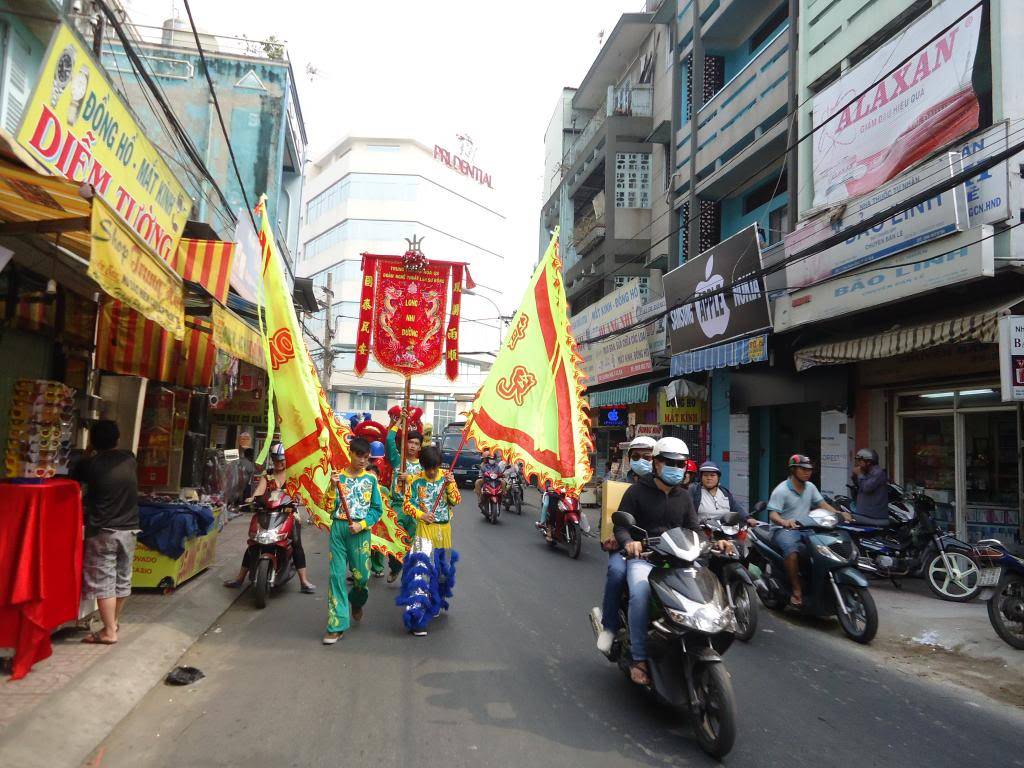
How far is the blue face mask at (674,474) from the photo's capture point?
4.54m

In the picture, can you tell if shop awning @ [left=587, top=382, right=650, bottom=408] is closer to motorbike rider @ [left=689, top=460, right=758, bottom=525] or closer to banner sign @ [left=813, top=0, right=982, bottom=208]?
banner sign @ [left=813, top=0, right=982, bottom=208]

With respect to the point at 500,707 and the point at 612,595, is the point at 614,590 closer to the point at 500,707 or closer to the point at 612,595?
the point at 612,595

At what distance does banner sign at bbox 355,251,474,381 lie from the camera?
29.3ft

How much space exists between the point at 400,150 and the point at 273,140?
41015 mm

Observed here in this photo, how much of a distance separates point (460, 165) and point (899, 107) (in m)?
52.4

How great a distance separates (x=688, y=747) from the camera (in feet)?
12.3

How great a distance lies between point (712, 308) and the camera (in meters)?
14.8

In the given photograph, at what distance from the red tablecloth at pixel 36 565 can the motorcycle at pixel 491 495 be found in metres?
10.6

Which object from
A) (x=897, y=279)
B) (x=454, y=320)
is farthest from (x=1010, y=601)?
(x=454, y=320)

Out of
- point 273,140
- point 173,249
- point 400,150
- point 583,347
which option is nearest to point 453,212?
point 400,150

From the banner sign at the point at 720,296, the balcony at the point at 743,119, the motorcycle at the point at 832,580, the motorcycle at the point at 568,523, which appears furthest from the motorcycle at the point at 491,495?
the balcony at the point at 743,119

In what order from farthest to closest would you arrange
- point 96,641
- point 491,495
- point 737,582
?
point 491,495, point 737,582, point 96,641

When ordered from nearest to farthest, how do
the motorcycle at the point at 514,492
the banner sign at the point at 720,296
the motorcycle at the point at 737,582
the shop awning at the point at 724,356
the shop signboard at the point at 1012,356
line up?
the motorcycle at the point at 737,582, the shop signboard at the point at 1012,356, the banner sign at the point at 720,296, the shop awning at the point at 724,356, the motorcycle at the point at 514,492

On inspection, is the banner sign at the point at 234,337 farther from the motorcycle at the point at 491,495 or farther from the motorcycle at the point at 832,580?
the motorcycle at the point at 491,495
